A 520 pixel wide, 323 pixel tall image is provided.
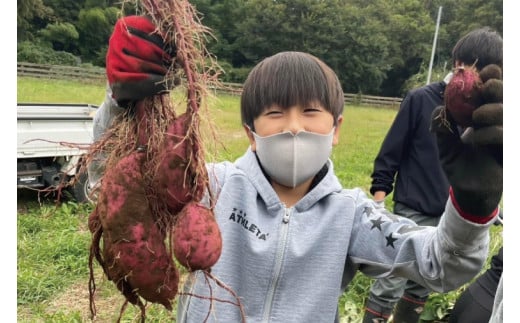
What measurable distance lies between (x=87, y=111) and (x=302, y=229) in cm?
620

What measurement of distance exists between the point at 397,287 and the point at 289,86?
194cm

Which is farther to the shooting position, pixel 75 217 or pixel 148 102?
pixel 75 217

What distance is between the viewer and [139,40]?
106 cm

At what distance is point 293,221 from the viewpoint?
1464mm

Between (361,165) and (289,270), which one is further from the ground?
(289,270)

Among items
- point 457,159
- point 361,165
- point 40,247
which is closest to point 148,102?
point 457,159

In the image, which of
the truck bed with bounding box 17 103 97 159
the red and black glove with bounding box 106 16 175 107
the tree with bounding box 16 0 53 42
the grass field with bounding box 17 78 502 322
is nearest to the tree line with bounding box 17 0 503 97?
the tree with bounding box 16 0 53 42

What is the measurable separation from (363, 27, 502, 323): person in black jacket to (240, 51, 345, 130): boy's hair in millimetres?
1449

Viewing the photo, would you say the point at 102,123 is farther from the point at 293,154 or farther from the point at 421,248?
the point at 421,248

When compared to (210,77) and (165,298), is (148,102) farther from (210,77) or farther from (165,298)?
(165,298)

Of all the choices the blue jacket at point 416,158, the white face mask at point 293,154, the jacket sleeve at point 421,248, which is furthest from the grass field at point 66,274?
the blue jacket at point 416,158

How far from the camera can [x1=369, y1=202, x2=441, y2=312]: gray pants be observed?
9.27 ft

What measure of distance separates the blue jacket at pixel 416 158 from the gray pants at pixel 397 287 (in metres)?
0.05

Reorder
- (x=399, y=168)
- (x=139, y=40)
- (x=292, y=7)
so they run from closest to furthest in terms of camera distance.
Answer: (x=139, y=40) → (x=399, y=168) → (x=292, y=7)
